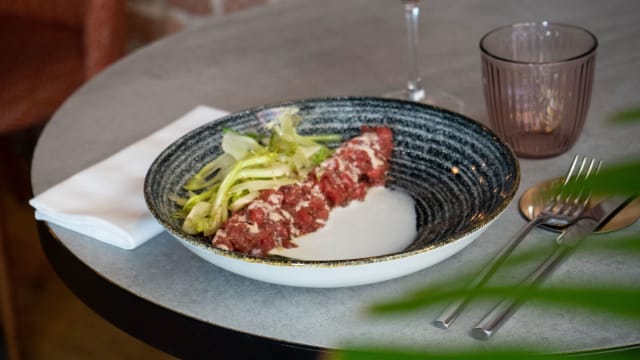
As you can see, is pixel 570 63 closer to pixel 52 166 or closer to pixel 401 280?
pixel 401 280

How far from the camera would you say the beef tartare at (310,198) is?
712 mm

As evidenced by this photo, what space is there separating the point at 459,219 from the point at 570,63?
21cm

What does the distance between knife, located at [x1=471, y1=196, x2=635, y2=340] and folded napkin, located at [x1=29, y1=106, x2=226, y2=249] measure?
0.32 meters

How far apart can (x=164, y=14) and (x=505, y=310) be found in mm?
1844

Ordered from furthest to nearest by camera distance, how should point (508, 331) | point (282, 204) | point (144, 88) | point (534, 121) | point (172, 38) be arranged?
point (172, 38) < point (144, 88) < point (534, 121) < point (282, 204) < point (508, 331)

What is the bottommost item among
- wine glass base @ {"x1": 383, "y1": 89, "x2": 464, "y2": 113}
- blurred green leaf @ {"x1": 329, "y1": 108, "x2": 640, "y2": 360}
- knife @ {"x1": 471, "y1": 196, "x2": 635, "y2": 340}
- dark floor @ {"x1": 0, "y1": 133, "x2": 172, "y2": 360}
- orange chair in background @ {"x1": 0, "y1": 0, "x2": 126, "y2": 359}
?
dark floor @ {"x1": 0, "y1": 133, "x2": 172, "y2": 360}

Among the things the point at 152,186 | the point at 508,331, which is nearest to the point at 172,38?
the point at 152,186

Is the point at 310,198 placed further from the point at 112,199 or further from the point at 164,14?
the point at 164,14

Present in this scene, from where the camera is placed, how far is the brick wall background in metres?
2.19

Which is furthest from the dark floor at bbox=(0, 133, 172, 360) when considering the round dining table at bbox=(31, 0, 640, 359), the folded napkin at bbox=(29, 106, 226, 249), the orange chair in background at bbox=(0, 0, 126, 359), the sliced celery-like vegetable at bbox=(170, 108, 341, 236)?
the sliced celery-like vegetable at bbox=(170, 108, 341, 236)

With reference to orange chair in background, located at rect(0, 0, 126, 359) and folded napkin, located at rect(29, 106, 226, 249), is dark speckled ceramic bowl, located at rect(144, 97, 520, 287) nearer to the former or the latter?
folded napkin, located at rect(29, 106, 226, 249)

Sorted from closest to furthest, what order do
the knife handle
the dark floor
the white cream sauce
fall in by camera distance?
1. the knife handle
2. the white cream sauce
3. the dark floor

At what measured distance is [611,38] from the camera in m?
1.17

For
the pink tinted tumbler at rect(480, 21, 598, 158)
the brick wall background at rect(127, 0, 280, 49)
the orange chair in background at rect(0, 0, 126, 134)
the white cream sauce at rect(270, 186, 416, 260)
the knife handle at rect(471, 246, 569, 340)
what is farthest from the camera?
the brick wall background at rect(127, 0, 280, 49)
